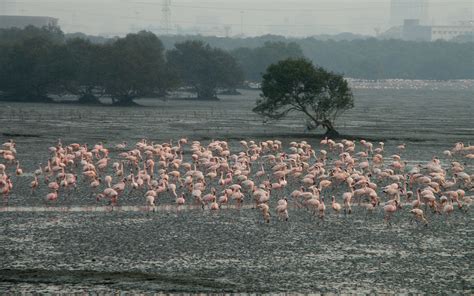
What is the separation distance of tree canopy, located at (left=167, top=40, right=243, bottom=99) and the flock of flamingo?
86.3m

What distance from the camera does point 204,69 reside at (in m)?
129

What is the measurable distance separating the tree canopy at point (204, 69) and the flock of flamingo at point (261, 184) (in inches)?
3397

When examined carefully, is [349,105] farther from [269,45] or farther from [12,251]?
[269,45]

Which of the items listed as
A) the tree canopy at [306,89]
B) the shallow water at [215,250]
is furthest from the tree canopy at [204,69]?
the shallow water at [215,250]

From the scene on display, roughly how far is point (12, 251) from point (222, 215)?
25.8ft

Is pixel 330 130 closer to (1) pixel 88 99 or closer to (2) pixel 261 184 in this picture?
(2) pixel 261 184

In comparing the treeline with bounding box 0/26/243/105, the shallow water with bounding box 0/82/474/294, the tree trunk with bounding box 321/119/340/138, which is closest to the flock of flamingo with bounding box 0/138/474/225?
the shallow water with bounding box 0/82/474/294

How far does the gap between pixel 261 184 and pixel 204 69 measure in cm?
9947

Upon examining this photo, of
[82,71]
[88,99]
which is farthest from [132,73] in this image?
[88,99]

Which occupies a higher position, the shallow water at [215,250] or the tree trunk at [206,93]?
the tree trunk at [206,93]

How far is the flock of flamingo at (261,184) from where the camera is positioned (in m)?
28.6

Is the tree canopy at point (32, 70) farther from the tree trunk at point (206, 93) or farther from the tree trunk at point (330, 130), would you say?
the tree trunk at point (330, 130)

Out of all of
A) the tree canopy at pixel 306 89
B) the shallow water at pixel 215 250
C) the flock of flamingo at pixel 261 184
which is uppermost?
the tree canopy at pixel 306 89

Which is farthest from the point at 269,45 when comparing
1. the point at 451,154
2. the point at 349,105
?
the point at 451,154
